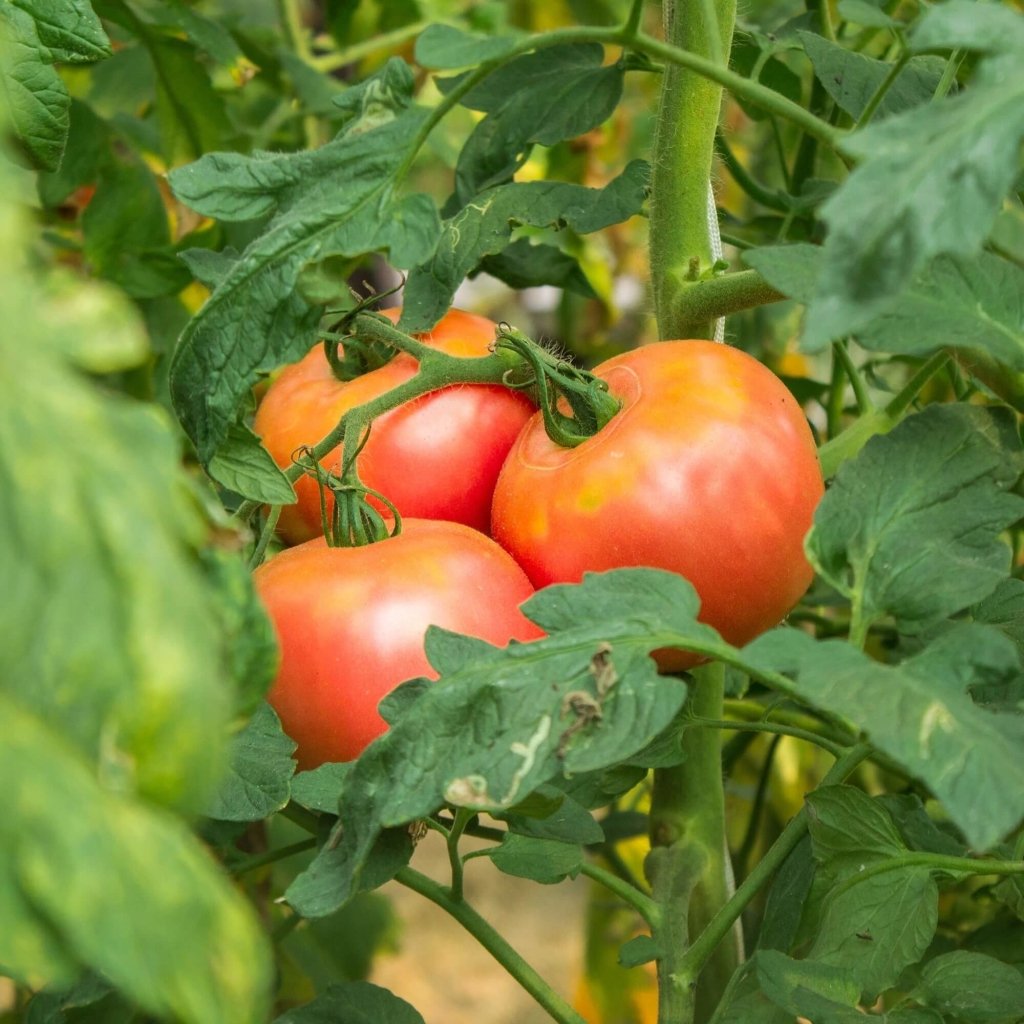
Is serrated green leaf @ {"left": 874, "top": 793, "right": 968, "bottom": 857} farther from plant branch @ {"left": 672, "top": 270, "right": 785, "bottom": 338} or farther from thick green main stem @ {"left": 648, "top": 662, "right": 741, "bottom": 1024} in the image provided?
plant branch @ {"left": 672, "top": 270, "right": 785, "bottom": 338}

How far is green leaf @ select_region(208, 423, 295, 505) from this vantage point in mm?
589

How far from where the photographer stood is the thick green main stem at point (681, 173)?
27.1 inches

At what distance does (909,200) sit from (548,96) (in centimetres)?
40

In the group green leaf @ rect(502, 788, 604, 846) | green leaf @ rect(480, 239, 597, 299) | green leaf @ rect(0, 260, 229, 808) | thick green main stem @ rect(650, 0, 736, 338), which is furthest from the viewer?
green leaf @ rect(480, 239, 597, 299)

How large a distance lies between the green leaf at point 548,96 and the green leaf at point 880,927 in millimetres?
397

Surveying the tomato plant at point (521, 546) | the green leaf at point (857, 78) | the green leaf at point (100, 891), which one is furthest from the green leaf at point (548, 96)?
the green leaf at point (100, 891)

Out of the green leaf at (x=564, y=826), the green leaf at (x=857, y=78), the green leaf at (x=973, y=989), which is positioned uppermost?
the green leaf at (x=857, y=78)

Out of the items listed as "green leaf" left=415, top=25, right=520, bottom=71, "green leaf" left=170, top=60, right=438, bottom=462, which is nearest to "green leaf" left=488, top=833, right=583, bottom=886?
"green leaf" left=170, top=60, right=438, bottom=462

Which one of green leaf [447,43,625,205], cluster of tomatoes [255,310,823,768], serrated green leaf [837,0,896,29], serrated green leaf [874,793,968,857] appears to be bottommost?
serrated green leaf [874,793,968,857]

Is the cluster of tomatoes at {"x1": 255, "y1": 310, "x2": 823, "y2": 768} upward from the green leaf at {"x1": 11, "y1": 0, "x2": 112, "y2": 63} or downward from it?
downward

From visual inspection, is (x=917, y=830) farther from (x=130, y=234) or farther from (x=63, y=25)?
(x=130, y=234)

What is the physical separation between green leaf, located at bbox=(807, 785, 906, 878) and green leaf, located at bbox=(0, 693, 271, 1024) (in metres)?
0.36

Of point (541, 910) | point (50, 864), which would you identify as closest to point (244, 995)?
point (50, 864)

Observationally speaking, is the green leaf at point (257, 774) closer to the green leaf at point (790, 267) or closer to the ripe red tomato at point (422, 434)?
the ripe red tomato at point (422, 434)
